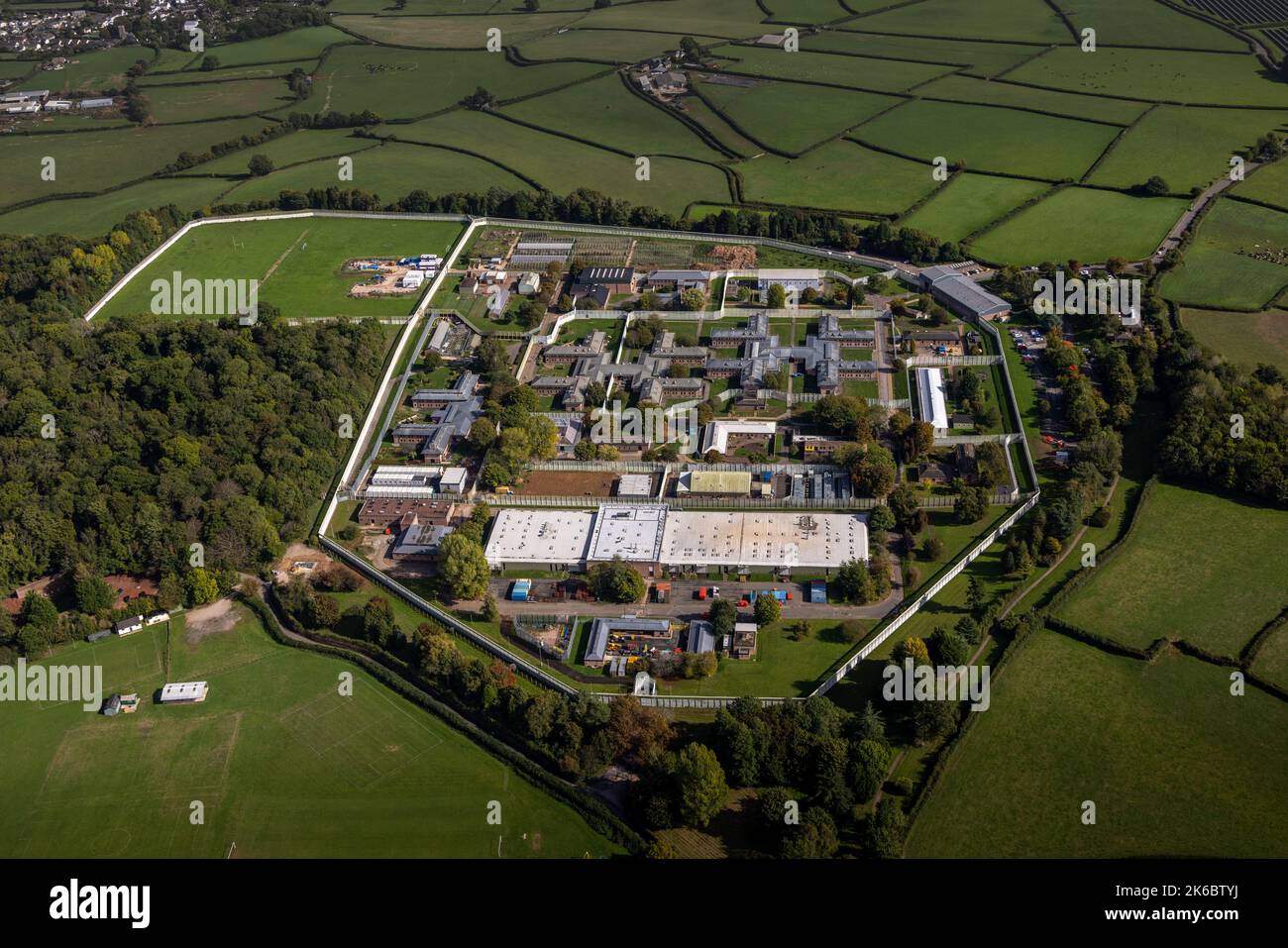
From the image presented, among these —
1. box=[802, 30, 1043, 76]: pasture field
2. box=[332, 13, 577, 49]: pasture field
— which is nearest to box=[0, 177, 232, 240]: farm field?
box=[332, 13, 577, 49]: pasture field

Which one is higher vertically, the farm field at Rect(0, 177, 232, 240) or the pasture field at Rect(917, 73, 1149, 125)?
the pasture field at Rect(917, 73, 1149, 125)

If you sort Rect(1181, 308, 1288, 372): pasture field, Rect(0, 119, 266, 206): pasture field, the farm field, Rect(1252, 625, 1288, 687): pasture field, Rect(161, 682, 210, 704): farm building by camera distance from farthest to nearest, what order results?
Rect(0, 119, 266, 206): pasture field → the farm field → Rect(1181, 308, 1288, 372): pasture field → Rect(161, 682, 210, 704): farm building → Rect(1252, 625, 1288, 687): pasture field

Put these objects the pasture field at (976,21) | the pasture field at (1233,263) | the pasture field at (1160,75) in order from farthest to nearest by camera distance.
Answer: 1. the pasture field at (976,21)
2. the pasture field at (1160,75)
3. the pasture field at (1233,263)

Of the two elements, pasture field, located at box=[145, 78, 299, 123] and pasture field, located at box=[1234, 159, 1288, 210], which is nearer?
pasture field, located at box=[1234, 159, 1288, 210]

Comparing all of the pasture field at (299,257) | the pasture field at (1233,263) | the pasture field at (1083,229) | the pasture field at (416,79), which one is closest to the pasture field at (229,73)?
the pasture field at (416,79)

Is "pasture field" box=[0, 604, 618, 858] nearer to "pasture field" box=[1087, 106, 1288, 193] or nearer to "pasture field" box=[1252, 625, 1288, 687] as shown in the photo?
"pasture field" box=[1252, 625, 1288, 687]

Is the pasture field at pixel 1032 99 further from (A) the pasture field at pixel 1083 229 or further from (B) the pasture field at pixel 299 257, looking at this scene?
(B) the pasture field at pixel 299 257
